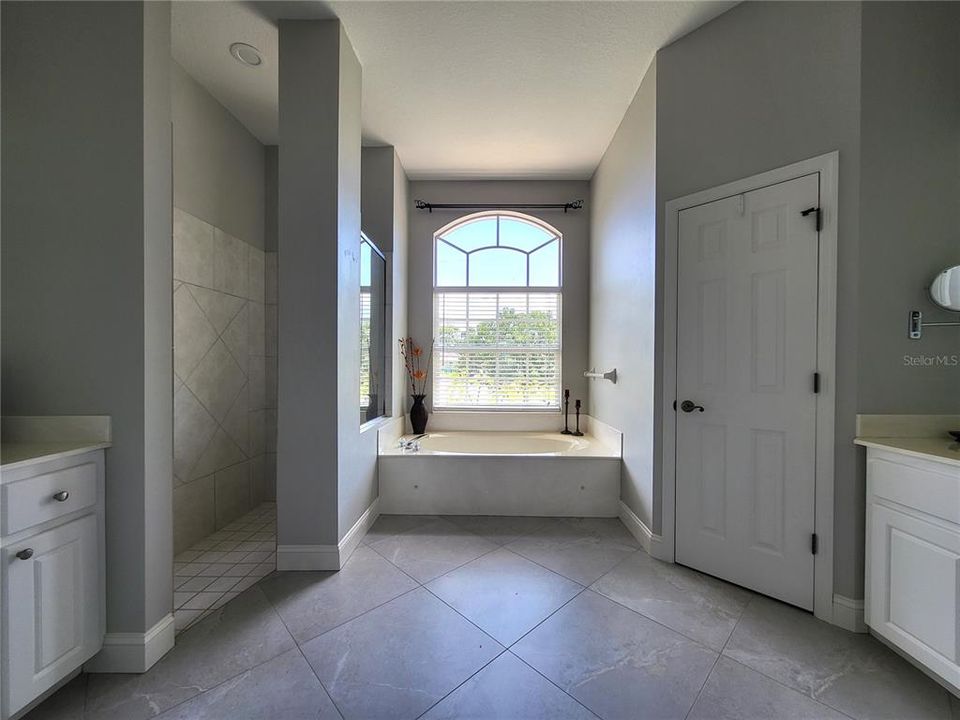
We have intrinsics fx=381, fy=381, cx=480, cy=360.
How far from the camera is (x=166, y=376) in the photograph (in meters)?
1.48

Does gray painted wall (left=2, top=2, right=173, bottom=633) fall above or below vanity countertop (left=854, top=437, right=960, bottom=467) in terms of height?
above

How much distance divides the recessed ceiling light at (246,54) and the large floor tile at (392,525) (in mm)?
2890

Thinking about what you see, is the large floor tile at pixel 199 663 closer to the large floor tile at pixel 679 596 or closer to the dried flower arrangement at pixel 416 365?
the large floor tile at pixel 679 596

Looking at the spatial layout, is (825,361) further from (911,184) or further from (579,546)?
(579,546)

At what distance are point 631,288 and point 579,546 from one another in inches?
65.7

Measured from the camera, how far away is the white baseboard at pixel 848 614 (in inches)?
62.3

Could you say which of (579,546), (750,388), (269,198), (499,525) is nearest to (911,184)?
(750,388)

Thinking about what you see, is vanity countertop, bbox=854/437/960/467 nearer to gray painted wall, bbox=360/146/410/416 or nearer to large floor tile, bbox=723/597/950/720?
large floor tile, bbox=723/597/950/720

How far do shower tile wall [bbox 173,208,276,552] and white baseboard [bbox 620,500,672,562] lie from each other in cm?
266

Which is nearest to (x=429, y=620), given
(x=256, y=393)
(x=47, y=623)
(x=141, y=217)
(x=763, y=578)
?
(x=47, y=623)

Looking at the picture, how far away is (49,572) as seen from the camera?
3.84ft

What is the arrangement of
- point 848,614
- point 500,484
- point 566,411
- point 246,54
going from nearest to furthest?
point 848,614, point 246,54, point 500,484, point 566,411

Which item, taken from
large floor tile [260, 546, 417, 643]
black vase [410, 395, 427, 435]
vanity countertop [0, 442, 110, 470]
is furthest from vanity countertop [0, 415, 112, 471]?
black vase [410, 395, 427, 435]

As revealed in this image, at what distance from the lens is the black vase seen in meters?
3.50
